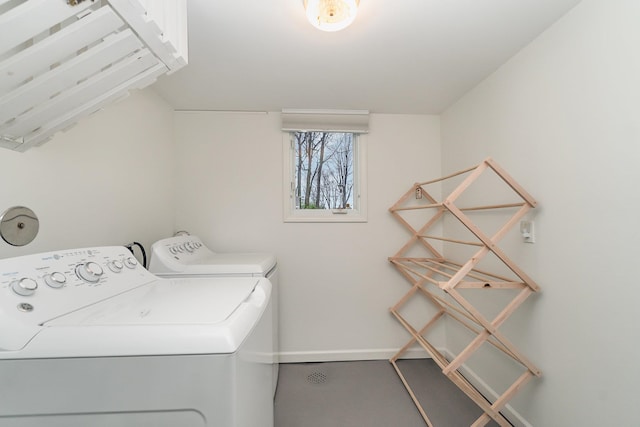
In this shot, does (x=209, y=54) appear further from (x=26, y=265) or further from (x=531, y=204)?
(x=531, y=204)

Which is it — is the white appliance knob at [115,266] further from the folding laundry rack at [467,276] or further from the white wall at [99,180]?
the folding laundry rack at [467,276]

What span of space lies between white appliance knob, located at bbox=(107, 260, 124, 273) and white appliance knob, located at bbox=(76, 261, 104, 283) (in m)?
0.05

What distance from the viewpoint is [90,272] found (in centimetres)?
99

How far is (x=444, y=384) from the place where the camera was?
6.55ft

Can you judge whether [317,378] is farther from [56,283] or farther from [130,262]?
[56,283]

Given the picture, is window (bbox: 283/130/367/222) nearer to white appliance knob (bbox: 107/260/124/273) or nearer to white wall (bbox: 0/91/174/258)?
white wall (bbox: 0/91/174/258)

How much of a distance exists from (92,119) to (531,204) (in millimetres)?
2320

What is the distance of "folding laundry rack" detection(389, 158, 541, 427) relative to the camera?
1.30 m

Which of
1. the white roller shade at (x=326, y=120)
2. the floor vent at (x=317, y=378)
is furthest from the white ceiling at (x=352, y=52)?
the floor vent at (x=317, y=378)

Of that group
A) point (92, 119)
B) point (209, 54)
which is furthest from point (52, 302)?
point (209, 54)

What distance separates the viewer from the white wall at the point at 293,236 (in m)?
2.31

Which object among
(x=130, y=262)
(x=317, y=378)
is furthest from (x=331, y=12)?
(x=317, y=378)

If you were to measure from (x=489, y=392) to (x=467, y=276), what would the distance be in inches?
30.2

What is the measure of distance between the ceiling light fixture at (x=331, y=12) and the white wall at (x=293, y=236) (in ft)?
4.16
